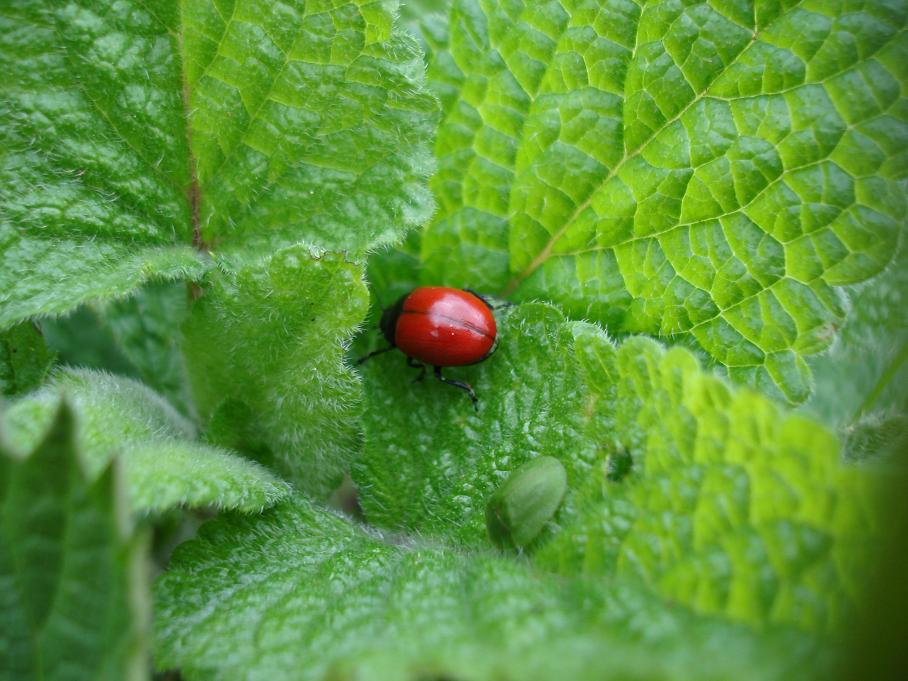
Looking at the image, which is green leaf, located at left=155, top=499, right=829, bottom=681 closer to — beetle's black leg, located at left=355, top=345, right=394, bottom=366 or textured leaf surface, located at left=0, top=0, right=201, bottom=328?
beetle's black leg, located at left=355, top=345, right=394, bottom=366

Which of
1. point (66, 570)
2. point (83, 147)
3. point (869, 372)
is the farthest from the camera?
point (869, 372)

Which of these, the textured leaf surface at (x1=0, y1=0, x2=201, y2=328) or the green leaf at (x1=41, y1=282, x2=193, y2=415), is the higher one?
the textured leaf surface at (x1=0, y1=0, x2=201, y2=328)

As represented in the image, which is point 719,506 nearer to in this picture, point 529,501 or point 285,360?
point 529,501

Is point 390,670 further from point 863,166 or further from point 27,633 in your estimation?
point 863,166

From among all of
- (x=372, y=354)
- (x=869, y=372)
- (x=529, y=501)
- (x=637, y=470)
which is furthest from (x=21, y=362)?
(x=869, y=372)

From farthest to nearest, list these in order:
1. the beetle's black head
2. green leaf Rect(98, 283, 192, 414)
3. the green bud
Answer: green leaf Rect(98, 283, 192, 414), the beetle's black head, the green bud

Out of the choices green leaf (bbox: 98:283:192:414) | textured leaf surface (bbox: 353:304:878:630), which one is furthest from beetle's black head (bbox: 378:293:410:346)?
green leaf (bbox: 98:283:192:414)

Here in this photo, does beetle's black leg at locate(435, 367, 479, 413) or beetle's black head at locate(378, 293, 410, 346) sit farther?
beetle's black head at locate(378, 293, 410, 346)
